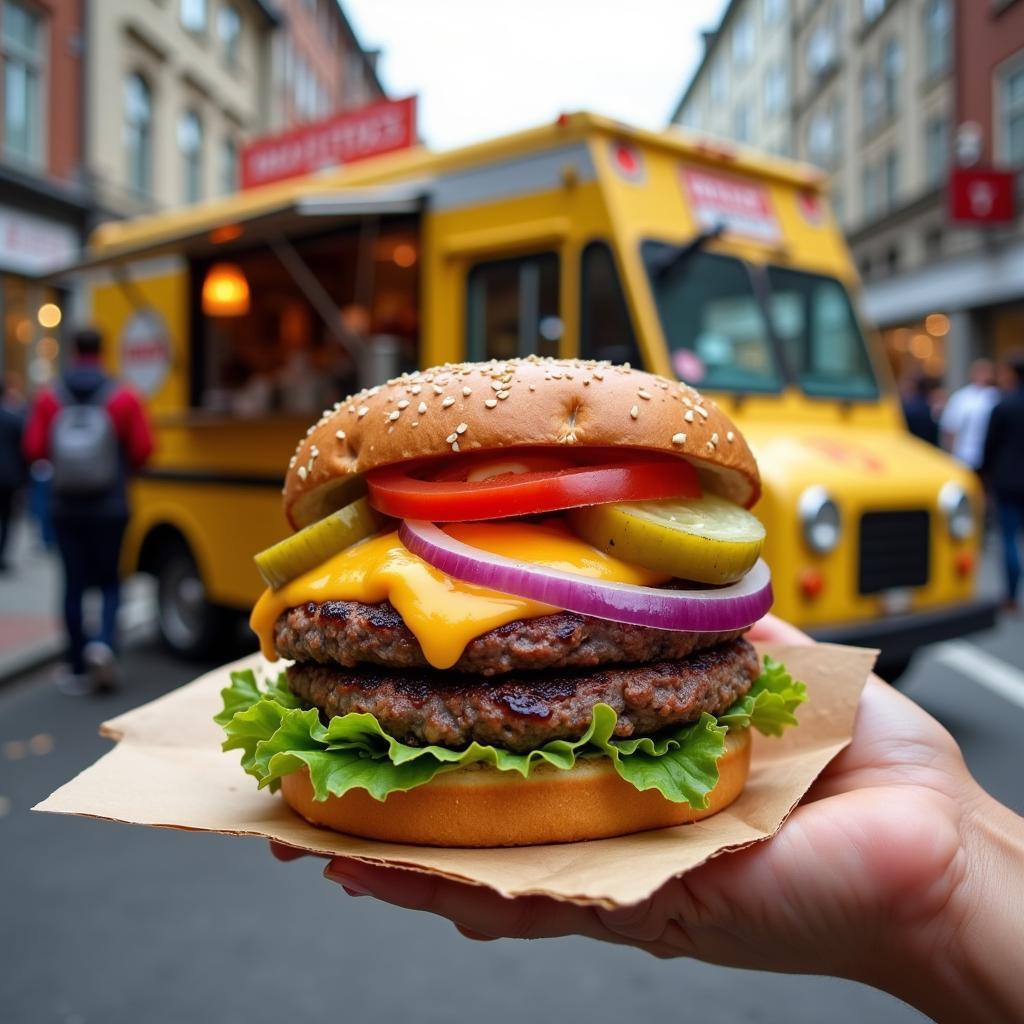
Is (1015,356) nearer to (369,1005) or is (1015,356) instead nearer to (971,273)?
(369,1005)

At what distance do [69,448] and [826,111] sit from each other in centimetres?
1075

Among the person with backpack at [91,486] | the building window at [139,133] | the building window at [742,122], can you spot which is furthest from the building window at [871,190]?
the person with backpack at [91,486]

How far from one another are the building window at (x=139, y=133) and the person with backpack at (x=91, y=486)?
15019 mm

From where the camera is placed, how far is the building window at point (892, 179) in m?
18.5

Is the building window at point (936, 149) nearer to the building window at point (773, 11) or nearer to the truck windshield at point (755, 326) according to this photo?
the building window at point (773, 11)

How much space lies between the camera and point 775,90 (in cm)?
1062

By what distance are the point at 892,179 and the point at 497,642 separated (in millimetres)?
20266

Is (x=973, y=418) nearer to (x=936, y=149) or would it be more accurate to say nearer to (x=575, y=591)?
(x=936, y=149)

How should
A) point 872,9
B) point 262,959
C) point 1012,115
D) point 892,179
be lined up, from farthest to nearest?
point 892,179 < point 1012,115 < point 872,9 < point 262,959

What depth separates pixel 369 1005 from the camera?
2887 millimetres

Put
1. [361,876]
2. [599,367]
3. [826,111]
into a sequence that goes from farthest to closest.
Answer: [826,111] → [599,367] → [361,876]

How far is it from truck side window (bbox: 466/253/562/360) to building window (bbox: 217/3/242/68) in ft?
68.8

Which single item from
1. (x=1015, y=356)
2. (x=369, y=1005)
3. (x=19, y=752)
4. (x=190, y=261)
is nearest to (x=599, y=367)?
(x=369, y=1005)

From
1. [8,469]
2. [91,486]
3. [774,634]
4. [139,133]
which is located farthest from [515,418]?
[139,133]
